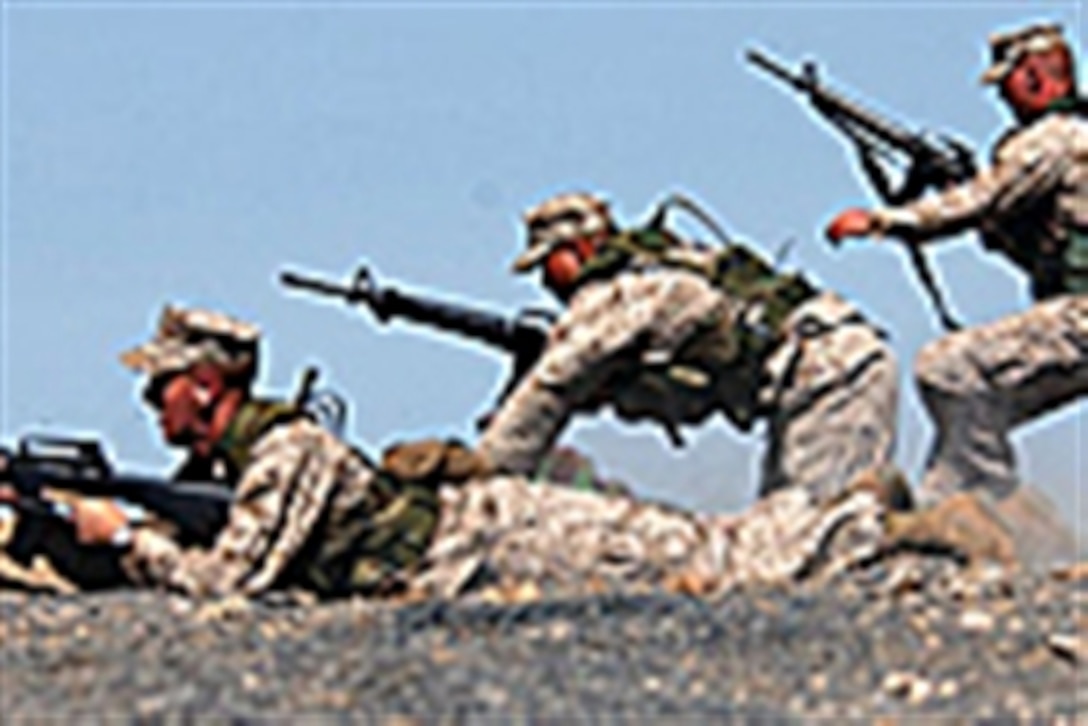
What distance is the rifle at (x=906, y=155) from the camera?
14.2 m

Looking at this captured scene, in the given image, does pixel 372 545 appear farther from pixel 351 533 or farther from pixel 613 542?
pixel 613 542

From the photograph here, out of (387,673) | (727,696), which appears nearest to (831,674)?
(727,696)

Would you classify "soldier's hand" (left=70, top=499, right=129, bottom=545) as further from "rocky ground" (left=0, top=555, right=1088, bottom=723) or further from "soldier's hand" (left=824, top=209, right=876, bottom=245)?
"soldier's hand" (left=824, top=209, right=876, bottom=245)

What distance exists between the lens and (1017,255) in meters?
13.3

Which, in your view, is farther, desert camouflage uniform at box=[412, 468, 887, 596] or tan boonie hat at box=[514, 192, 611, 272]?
tan boonie hat at box=[514, 192, 611, 272]

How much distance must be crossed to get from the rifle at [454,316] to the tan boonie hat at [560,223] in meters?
0.31

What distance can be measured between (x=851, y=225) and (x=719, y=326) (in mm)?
818

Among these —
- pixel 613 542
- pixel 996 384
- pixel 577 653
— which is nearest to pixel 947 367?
pixel 996 384

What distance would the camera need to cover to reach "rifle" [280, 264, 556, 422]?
45.2 feet

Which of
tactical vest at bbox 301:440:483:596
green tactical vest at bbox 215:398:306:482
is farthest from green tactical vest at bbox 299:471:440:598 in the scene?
green tactical vest at bbox 215:398:306:482

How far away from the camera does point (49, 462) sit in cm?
1080

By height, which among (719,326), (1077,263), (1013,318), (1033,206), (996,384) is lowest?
(996,384)

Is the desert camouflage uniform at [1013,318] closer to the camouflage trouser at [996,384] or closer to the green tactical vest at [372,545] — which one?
the camouflage trouser at [996,384]

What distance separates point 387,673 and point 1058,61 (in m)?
5.75
